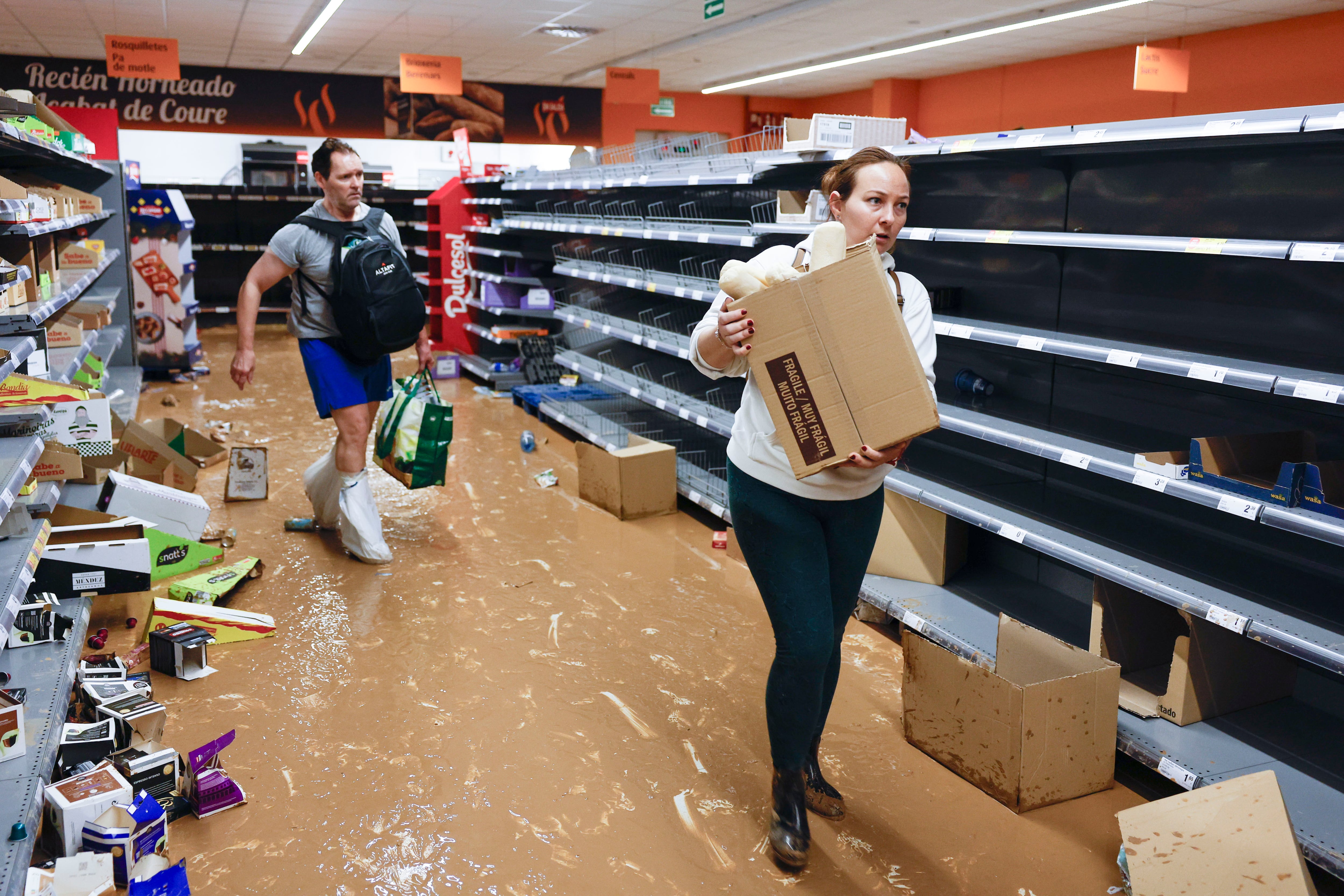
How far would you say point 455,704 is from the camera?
309 centimetres

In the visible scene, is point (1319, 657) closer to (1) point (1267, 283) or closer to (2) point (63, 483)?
(1) point (1267, 283)

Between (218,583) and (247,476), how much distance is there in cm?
150

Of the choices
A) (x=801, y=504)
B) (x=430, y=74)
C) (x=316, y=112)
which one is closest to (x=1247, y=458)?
(x=801, y=504)

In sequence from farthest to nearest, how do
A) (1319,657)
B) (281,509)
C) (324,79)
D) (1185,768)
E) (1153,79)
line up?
1. (324,79)
2. (1153,79)
3. (281,509)
4. (1185,768)
5. (1319,657)

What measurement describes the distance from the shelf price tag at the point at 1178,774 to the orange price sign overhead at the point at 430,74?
9.00 m

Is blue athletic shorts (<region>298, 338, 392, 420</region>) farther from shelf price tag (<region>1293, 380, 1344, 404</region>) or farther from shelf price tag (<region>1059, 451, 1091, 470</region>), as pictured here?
shelf price tag (<region>1293, 380, 1344, 404</region>)

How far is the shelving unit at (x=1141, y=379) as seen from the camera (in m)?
2.53

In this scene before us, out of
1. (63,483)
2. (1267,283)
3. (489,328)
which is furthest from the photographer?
(489,328)

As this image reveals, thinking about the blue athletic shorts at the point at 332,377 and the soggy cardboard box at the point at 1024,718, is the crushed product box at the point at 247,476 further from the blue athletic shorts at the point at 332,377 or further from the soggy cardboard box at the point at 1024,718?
the soggy cardboard box at the point at 1024,718

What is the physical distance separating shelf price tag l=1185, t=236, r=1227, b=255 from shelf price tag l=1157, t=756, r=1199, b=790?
1.28 m

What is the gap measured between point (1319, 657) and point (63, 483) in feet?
14.6

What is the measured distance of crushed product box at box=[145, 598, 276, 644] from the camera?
136 inches

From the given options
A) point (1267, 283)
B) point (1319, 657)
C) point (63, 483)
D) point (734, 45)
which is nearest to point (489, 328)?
point (63, 483)

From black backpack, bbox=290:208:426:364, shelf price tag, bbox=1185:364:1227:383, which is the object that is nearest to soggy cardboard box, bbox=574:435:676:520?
black backpack, bbox=290:208:426:364
